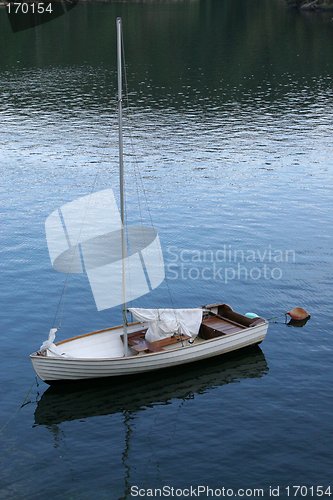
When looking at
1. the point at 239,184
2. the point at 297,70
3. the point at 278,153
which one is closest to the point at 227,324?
the point at 239,184

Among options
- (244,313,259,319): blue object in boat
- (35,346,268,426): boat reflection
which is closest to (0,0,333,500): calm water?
(35,346,268,426): boat reflection

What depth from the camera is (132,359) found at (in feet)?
152

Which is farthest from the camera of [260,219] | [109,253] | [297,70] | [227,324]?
[297,70]

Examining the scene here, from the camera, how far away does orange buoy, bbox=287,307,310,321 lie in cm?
5575

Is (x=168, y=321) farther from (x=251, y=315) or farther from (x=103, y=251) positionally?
(x=103, y=251)

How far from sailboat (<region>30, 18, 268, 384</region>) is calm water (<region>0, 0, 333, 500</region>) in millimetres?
1295

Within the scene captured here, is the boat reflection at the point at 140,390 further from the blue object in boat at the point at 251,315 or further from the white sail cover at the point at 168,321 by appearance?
the blue object in boat at the point at 251,315

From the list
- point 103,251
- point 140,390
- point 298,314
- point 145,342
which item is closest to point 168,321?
point 145,342

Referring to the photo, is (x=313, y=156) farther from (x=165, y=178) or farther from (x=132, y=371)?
(x=132, y=371)

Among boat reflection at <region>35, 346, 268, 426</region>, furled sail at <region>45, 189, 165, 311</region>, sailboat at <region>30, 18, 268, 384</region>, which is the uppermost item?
sailboat at <region>30, 18, 268, 384</region>

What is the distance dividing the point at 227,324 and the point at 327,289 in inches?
526

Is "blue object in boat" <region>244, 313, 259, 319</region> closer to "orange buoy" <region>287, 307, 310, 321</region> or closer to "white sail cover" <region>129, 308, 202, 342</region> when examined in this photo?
"orange buoy" <region>287, 307, 310, 321</region>

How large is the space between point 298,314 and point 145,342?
13.3 m

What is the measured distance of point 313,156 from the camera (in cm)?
10438
